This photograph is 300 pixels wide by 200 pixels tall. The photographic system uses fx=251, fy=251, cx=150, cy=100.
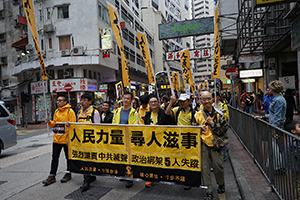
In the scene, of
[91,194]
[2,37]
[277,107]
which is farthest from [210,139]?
[2,37]

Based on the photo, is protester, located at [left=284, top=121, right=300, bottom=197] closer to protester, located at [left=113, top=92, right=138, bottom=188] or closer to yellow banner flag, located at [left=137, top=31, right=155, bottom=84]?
protester, located at [left=113, top=92, right=138, bottom=188]

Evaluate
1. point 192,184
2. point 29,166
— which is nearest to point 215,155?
point 192,184

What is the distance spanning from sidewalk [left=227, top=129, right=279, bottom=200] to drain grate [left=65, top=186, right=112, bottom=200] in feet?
8.30

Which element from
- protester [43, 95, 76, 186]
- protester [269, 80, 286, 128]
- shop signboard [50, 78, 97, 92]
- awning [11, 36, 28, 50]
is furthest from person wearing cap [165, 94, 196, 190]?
awning [11, 36, 28, 50]

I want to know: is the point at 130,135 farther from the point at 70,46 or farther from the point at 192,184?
the point at 70,46

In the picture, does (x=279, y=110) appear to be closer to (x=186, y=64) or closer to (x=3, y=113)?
(x=3, y=113)

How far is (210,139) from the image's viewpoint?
4125mm

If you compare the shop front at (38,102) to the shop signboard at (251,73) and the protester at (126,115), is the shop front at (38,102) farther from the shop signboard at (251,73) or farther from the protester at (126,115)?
the protester at (126,115)

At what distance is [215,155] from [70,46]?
25397mm

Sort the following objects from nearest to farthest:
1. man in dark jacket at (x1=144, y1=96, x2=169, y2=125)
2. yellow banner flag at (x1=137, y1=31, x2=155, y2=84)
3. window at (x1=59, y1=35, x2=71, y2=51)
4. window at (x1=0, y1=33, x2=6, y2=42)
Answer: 1. man in dark jacket at (x1=144, y1=96, x2=169, y2=125)
2. yellow banner flag at (x1=137, y1=31, x2=155, y2=84)
3. window at (x1=59, y1=35, x2=71, y2=51)
4. window at (x1=0, y1=33, x2=6, y2=42)

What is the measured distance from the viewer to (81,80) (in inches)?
1033

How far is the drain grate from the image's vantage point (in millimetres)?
4543

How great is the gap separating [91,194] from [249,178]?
3.09 m

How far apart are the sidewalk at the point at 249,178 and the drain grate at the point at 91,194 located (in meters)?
2.53
